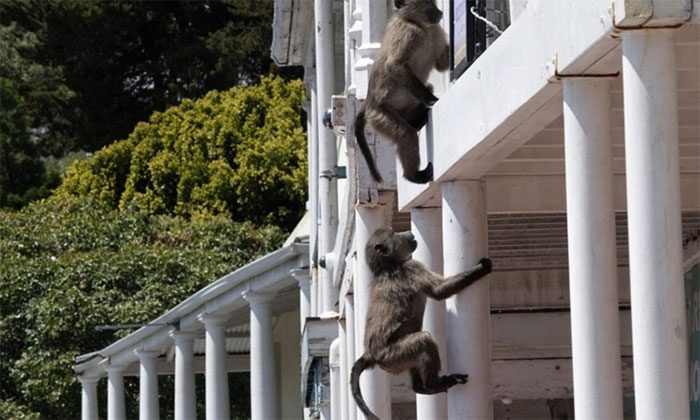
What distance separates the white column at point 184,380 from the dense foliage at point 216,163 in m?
13.5

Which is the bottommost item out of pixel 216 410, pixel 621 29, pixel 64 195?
pixel 216 410

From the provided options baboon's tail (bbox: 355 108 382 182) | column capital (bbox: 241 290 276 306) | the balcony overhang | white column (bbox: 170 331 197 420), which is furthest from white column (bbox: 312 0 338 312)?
the balcony overhang

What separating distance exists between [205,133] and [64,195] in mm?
3331

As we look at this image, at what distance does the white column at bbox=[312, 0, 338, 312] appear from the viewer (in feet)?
56.4

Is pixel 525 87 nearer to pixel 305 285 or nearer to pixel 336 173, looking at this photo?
pixel 336 173

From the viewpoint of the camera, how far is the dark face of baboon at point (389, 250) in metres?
9.09

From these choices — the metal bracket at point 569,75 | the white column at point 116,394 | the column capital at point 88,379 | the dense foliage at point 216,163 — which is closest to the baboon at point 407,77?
the metal bracket at point 569,75

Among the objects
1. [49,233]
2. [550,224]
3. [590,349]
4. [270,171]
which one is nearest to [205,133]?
[270,171]

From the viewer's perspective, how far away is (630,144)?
18.8 feet

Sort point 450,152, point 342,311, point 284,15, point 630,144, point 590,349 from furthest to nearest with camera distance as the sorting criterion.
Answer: point 284,15 → point 342,311 → point 450,152 → point 590,349 → point 630,144

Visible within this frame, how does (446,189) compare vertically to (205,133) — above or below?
below

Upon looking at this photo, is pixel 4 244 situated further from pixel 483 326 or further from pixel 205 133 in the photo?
pixel 483 326

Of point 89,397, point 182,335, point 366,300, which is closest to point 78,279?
point 89,397

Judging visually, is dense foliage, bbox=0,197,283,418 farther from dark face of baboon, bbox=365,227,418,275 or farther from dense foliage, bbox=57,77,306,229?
dark face of baboon, bbox=365,227,418,275
